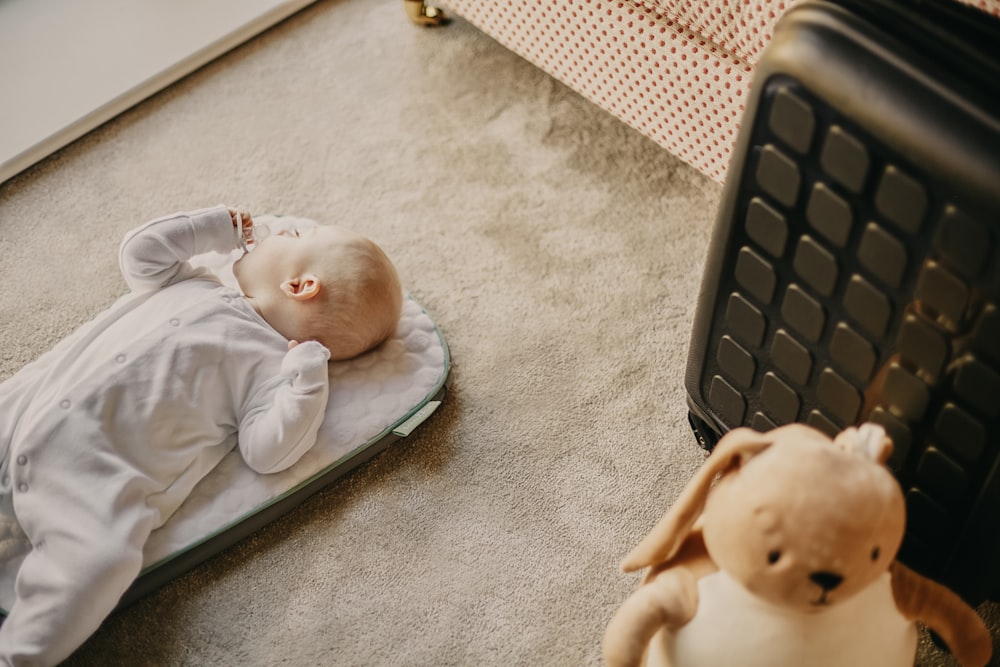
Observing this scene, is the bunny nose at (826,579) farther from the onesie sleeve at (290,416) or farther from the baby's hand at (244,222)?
the baby's hand at (244,222)

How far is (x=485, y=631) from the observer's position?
1.10 m

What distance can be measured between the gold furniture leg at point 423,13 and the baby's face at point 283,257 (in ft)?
2.31

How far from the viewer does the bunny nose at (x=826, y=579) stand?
764mm

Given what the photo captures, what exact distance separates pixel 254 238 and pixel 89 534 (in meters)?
0.48

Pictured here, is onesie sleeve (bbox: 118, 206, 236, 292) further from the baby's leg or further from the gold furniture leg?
the gold furniture leg

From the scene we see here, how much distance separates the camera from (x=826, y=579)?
77 cm

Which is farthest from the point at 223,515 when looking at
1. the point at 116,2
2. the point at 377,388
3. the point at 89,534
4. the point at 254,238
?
the point at 116,2

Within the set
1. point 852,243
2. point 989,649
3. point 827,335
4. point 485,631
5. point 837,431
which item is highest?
point 852,243

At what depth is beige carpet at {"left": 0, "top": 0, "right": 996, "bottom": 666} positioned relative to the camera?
1.12 meters

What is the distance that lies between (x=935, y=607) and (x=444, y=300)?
791 mm

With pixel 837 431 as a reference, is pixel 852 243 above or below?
above

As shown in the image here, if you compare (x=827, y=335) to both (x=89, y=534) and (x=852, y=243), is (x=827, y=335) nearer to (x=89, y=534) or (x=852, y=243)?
(x=852, y=243)

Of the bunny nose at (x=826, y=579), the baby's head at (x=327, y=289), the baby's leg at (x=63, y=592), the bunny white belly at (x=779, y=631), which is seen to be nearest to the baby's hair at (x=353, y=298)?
the baby's head at (x=327, y=289)

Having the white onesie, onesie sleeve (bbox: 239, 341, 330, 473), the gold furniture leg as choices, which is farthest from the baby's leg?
the gold furniture leg
